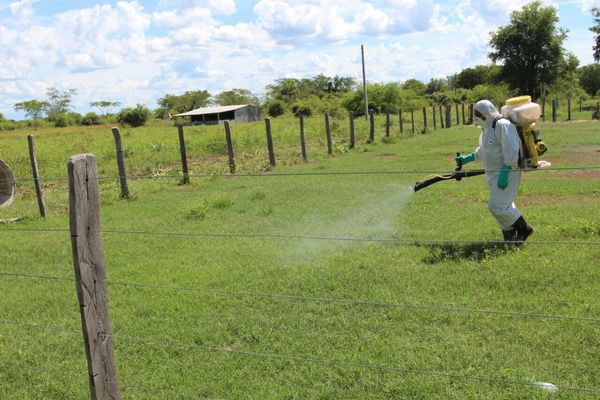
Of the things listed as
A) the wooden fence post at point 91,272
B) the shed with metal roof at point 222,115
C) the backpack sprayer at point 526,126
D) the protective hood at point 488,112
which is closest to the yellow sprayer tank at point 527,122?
the backpack sprayer at point 526,126

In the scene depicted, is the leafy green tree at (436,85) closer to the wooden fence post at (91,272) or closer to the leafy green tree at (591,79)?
the leafy green tree at (591,79)

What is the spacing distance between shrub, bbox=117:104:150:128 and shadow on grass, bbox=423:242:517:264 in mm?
59531

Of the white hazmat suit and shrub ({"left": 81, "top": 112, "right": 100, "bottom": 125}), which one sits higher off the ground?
shrub ({"left": 81, "top": 112, "right": 100, "bottom": 125})

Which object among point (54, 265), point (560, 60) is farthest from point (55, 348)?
point (560, 60)

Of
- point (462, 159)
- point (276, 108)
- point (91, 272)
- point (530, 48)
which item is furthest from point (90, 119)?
point (91, 272)

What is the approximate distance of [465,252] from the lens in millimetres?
7059

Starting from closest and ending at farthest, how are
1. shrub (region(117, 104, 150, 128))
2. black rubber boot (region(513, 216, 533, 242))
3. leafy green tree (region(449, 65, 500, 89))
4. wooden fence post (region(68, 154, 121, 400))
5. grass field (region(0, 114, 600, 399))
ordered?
wooden fence post (region(68, 154, 121, 400)) → grass field (region(0, 114, 600, 399)) → black rubber boot (region(513, 216, 533, 242)) → shrub (region(117, 104, 150, 128)) → leafy green tree (region(449, 65, 500, 89))

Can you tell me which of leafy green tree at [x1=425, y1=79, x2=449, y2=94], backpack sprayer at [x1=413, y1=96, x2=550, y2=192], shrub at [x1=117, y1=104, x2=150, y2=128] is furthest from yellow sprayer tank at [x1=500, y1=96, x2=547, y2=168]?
leafy green tree at [x1=425, y1=79, x2=449, y2=94]

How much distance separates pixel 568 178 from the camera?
13.0 m

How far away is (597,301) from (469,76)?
3897 inches

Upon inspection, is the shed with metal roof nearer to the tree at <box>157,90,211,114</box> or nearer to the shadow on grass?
the tree at <box>157,90,211,114</box>

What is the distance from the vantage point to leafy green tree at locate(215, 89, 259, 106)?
376 feet

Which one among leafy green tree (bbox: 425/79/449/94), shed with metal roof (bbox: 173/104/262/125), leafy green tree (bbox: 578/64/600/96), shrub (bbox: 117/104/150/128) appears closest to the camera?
shrub (bbox: 117/104/150/128)

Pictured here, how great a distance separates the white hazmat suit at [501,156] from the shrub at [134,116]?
2340 inches
